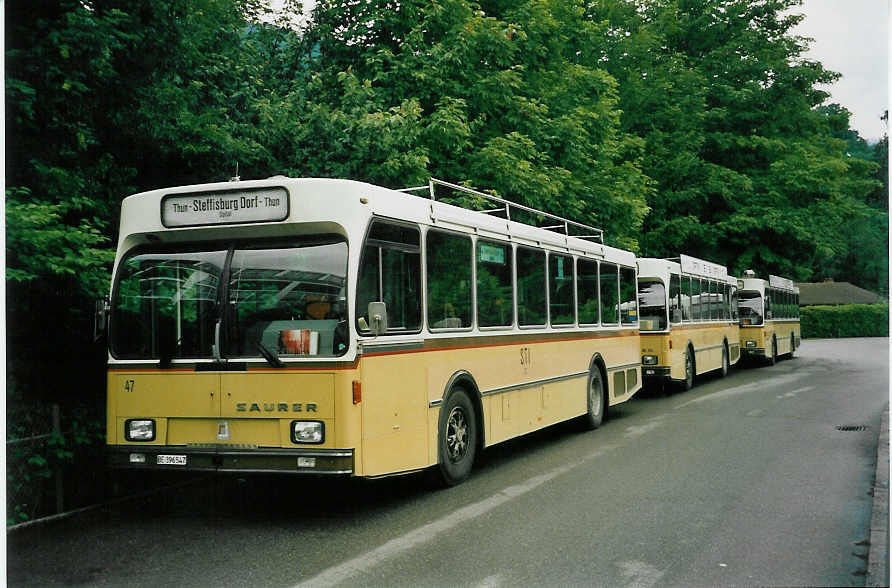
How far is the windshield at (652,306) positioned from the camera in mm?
20109

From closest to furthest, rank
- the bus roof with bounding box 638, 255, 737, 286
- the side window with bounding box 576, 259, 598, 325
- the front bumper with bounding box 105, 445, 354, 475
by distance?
1. the front bumper with bounding box 105, 445, 354, 475
2. the side window with bounding box 576, 259, 598, 325
3. the bus roof with bounding box 638, 255, 737, 286

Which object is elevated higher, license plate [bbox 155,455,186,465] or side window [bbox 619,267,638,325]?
side window [bbox 619,267,638,325]

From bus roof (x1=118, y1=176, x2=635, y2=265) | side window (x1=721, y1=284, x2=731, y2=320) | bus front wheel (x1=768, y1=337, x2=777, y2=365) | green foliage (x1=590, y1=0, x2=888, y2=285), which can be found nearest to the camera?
bus roof (x1=118, y1=176, x2=635, y2=265)

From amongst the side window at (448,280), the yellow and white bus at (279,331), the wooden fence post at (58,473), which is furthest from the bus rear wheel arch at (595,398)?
the wooden fence post at (58,473)

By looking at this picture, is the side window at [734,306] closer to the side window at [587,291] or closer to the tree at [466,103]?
the tree at [466,103]

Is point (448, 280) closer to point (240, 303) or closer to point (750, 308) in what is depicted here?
point (240, 303)

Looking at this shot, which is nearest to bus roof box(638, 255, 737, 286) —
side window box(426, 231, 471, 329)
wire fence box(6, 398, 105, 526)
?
side window box(426, 231, 471, 329)

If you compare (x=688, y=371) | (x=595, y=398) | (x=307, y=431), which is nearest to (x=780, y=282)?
(x=688, y=371)

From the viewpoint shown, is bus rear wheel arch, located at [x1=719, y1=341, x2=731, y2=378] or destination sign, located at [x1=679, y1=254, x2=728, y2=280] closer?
destination sign, located at [x1=679, y1=254, x2=728, y2=280]

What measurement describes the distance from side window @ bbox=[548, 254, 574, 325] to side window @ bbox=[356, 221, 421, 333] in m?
4.00

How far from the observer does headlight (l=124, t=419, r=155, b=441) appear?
26.2 ft

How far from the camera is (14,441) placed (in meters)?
8.25

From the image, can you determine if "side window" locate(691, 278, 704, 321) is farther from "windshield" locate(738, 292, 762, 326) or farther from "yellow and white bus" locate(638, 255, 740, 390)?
"windshield" locate(738, 292, 762, 326)

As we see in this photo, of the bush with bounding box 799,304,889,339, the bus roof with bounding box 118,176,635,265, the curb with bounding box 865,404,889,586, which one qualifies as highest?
the bus roof with bounding box 118,176,635,265
